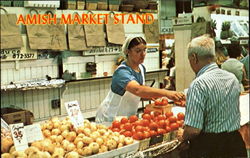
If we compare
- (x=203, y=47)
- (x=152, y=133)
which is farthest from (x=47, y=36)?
(x=203, y=47)

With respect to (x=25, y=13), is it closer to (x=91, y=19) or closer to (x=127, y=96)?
(x=91, y=19)

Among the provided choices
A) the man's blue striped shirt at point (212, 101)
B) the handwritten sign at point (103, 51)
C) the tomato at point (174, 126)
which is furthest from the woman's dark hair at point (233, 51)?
the man's blue striped shirt at point (212, 101)

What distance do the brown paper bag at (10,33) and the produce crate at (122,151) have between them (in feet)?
11.4

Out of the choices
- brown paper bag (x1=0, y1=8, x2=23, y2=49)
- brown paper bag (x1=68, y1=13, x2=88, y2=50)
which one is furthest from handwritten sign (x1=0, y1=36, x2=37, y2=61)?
brown paper bag (x1=68, y1=13, x2=88, y2=50)

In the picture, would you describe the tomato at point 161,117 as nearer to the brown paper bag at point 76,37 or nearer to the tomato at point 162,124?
the tomato at point 162,124

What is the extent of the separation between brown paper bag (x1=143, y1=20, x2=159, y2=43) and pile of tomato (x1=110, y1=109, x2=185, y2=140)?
448 cm

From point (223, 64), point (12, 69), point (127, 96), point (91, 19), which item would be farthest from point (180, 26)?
point (12, 69)

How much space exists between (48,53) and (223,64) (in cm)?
322

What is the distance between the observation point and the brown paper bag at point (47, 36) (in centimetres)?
553

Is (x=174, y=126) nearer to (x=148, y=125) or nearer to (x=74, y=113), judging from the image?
(x=148, y=125)

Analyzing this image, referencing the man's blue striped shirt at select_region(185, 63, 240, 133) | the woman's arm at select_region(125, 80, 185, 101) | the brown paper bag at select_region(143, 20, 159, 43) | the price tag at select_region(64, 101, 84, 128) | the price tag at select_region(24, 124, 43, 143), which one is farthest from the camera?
the brown paper bag at select_region(143, 20, 159, 43)

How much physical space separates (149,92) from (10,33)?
3068 mm

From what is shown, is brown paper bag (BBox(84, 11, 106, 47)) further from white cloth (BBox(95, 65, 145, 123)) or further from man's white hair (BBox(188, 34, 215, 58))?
man's white hair (BBox(188, 34, 215, 58))

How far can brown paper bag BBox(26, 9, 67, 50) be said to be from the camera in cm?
553
